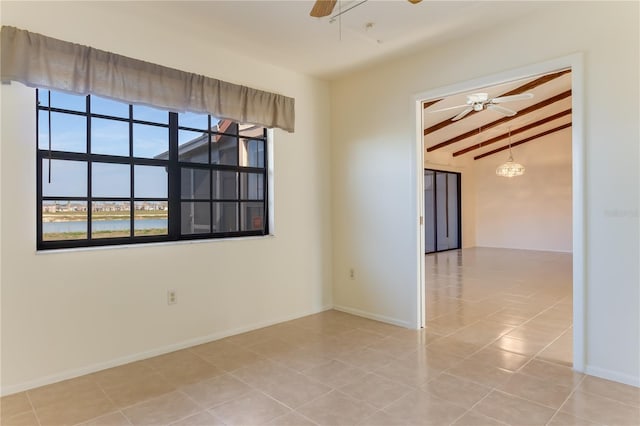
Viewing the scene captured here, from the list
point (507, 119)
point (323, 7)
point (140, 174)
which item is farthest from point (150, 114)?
point (507, 119)

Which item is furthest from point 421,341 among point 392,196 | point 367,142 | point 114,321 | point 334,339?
point 114,321

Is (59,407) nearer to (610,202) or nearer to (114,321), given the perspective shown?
(114,321)

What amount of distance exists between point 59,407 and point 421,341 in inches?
107

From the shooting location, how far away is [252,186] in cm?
385

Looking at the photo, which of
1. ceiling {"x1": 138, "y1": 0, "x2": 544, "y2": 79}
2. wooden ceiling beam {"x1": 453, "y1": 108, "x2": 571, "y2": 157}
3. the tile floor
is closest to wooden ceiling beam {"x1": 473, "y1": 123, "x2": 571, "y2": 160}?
wooden ceiling beam {"x1": 453, "y1": 108, "x2": 571, "y2": 157}

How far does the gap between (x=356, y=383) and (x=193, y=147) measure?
2.46 meters

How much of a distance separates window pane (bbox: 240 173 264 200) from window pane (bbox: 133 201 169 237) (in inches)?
32.1

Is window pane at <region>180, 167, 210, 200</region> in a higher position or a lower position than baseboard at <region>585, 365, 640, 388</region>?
higher

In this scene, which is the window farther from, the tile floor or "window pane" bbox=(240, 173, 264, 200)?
the tile floor

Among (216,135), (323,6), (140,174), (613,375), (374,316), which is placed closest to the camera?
(323,6)

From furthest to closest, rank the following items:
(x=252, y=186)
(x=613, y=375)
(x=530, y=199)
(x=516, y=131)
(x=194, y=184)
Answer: (x=530, y=199), (x=516, y=131), (x=252, y=186), (x=194, y=184), (x=613, y=375)

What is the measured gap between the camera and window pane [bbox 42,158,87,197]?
8.56ft

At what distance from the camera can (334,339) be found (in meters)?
3.37

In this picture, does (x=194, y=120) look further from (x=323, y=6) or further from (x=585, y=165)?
(x=585, y=165)
